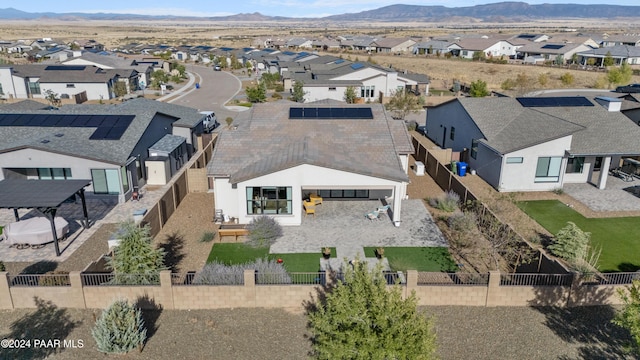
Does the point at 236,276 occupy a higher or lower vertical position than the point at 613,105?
lower

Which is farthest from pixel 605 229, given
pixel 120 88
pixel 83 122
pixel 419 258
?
pixel 120 88

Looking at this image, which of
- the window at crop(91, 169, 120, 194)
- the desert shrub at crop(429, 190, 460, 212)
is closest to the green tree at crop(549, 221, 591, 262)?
the desert shrub at crop(429, 190, 460, 212)

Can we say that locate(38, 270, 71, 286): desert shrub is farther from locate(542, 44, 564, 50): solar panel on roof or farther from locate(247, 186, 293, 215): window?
locate(542, 44, 564, 50): solar panel on roof

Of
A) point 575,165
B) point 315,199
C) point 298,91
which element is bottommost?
point 315,199

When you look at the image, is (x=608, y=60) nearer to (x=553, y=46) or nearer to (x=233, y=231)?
(x=553, y=46)

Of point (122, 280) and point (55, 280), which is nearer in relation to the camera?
point (122, 280)

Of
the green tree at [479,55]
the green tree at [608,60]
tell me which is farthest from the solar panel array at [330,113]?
the green tree at [479,55]
